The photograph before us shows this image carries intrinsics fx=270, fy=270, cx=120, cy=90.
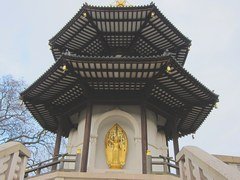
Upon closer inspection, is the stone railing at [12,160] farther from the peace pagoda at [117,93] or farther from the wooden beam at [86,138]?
the wooden beam at [86,138]

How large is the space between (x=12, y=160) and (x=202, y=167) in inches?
121

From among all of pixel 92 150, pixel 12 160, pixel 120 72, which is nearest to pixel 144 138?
pixel 92 150

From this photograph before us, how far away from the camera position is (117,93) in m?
11.4

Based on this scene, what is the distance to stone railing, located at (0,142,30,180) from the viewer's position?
433 cm

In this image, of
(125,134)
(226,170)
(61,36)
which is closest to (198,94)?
(125,134)

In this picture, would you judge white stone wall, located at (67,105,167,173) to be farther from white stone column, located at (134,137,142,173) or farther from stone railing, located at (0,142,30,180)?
stone railing, located at (0,142,30,180)

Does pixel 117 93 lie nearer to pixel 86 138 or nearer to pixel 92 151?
pixel 86 138

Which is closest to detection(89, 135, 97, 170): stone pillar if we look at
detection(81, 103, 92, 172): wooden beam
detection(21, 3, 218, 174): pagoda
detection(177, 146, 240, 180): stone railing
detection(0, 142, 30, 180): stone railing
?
detection(21, 3, 218, 174): pagoda

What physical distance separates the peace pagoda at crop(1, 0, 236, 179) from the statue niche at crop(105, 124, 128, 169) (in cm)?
4

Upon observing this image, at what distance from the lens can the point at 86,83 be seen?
431 inches

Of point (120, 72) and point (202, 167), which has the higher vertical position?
point (120, 72)

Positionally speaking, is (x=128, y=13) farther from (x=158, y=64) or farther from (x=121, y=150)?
(x=121, y=150)

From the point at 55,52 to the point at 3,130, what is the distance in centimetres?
745

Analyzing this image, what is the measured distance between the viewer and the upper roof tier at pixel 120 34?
38.5 ft
